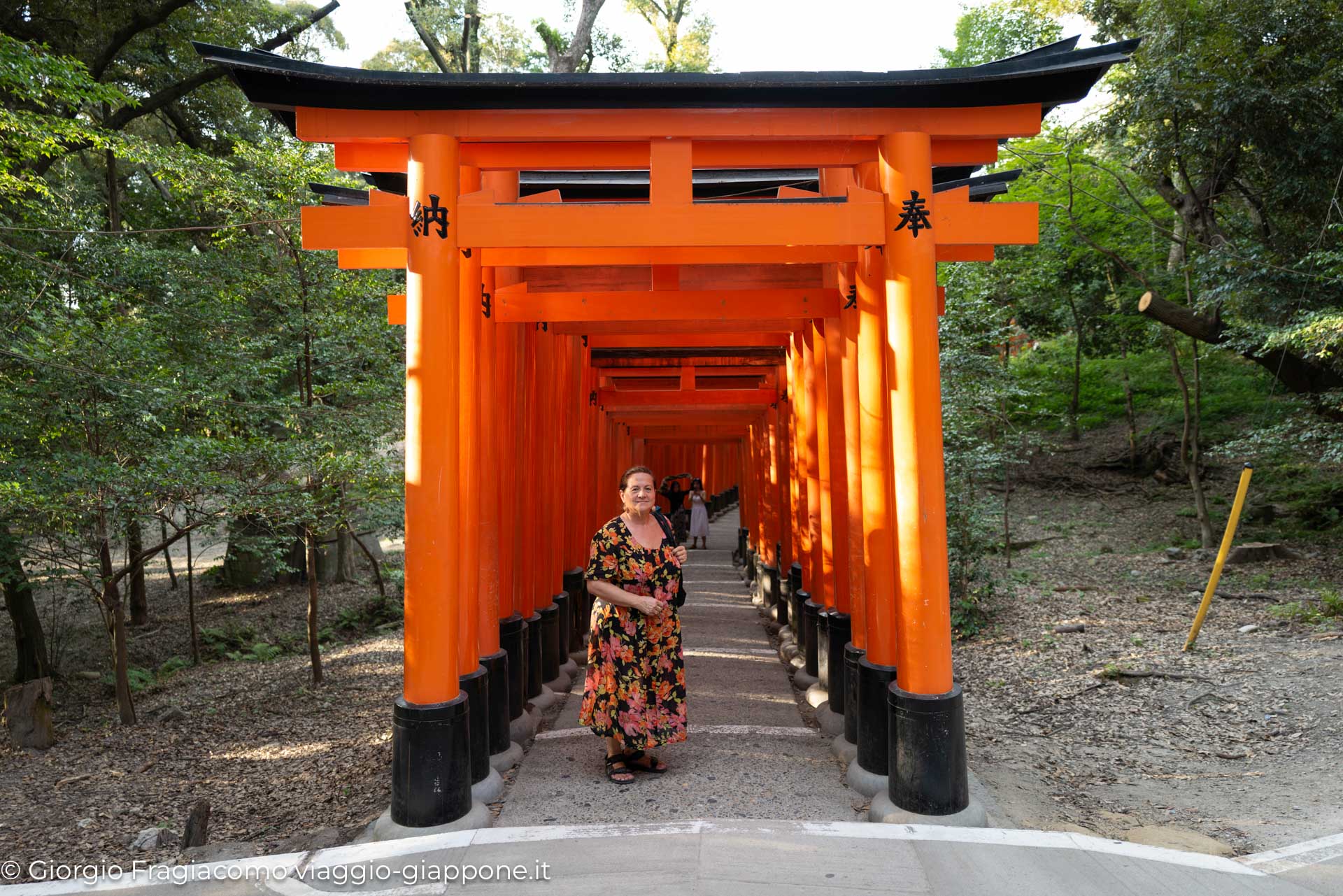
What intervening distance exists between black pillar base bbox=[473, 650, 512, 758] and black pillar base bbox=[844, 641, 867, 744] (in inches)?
80.1

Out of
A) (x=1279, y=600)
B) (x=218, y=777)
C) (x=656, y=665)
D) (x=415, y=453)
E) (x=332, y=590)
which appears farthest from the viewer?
(x=332, y=590)

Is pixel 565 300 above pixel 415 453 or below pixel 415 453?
above

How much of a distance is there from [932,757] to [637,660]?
4.92ft

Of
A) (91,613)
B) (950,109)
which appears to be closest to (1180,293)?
(950,109)

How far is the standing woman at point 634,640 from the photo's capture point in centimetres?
412

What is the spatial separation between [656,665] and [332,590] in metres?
11.6

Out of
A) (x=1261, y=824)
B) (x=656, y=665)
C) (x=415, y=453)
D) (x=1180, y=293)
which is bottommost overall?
(x=1261, y=824)

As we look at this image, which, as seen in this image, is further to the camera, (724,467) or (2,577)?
(724,467)

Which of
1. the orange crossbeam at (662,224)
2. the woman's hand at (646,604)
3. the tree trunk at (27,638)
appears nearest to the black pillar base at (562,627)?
the woman's hand at (646,604)

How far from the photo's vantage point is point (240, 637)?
1134 cm

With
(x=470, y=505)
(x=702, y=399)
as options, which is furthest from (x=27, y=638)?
(x=702, y=399)

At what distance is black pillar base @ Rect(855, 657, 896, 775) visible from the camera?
13.7 feet

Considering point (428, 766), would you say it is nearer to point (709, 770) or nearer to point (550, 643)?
point (709, 770)

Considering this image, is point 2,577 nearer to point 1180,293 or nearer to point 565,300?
point 565,300
